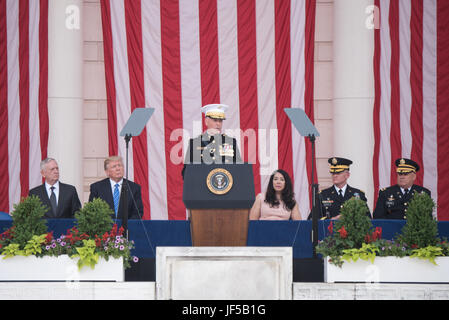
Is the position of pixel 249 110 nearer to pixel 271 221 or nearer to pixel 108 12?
pixel 108 12

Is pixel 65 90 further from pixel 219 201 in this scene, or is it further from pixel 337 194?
pixel 219 201

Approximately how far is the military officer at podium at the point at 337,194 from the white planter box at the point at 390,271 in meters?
2.20

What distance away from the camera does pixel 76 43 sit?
10.3m

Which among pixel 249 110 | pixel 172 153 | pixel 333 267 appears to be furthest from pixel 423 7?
pixel 333 267

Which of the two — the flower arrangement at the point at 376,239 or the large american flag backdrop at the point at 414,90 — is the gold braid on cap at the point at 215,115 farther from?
the large american flag backdrop at the point at 414,90

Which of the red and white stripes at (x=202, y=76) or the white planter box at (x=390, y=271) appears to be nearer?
the white planter box at (x=390, y=271)

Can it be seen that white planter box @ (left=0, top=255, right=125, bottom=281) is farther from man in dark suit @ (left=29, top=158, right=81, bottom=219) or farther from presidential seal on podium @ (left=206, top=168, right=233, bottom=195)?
man in dark suit @ (left=29, top=158, right=81, bottom=219)

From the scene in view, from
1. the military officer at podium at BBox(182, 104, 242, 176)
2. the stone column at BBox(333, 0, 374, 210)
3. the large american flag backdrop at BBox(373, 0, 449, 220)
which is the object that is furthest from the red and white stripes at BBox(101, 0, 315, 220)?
the military officer at podium at BBox(182, 104, 242, 176)

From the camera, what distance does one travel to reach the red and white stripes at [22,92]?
403 inches

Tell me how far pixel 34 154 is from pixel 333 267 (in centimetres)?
592

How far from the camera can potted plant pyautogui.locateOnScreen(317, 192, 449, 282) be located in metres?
5.77

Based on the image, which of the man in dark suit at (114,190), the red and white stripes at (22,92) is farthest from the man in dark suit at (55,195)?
the red and white stripes at (22,92)

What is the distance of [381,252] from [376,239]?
13 cm

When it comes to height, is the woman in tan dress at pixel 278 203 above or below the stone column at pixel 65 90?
below
